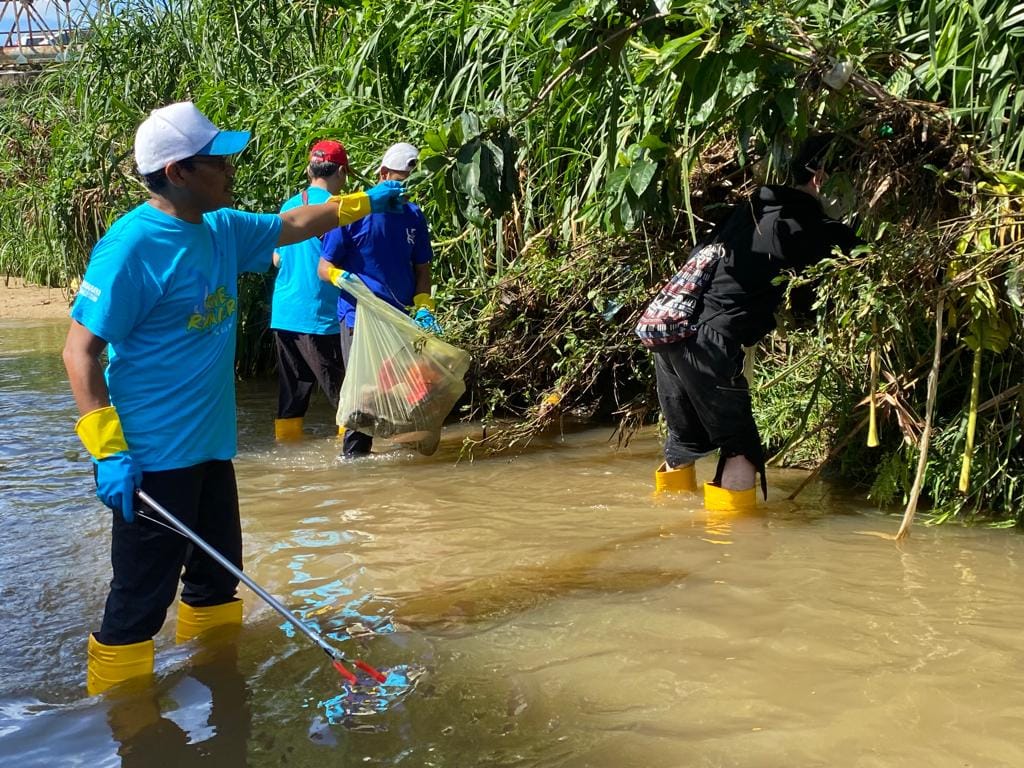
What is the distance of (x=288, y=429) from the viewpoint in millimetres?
6520

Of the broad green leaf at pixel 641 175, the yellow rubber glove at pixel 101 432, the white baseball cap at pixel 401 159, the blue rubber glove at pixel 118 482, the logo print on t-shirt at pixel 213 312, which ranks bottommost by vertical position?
the blue rubber glove at pixel 118 482

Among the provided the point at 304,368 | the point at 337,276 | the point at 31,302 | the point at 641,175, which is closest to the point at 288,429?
the point at 304,368

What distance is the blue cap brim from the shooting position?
3016 mm

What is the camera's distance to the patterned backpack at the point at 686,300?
14.1 feet

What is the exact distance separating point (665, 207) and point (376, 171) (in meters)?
2.39

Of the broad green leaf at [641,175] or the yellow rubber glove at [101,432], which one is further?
the broad green leaf at [641,175]

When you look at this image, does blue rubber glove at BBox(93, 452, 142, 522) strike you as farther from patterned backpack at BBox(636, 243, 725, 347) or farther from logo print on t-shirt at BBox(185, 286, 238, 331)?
patterned backpack at BBox(636, 243, 725, 347)

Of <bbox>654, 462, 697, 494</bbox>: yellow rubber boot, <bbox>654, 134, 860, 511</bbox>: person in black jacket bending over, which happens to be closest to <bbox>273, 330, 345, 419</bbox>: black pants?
<bbox>654, 462, 697, 494</bbox>: yellow rubber boot

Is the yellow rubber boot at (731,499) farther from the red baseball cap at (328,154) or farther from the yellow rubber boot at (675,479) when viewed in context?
the red baseball cap at (328,154)

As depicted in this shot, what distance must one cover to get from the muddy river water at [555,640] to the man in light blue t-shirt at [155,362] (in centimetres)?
33

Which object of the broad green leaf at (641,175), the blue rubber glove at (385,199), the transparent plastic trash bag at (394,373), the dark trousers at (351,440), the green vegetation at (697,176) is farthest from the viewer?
the dark trousers at (351,440)

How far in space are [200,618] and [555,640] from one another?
3.49 feet

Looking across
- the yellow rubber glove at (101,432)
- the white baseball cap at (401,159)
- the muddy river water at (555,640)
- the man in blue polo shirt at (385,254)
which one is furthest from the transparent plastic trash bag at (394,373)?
the yellow rubber glove at (101,432)

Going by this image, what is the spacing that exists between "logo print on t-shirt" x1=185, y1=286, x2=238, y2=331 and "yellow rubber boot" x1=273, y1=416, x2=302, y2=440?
3.34 m
